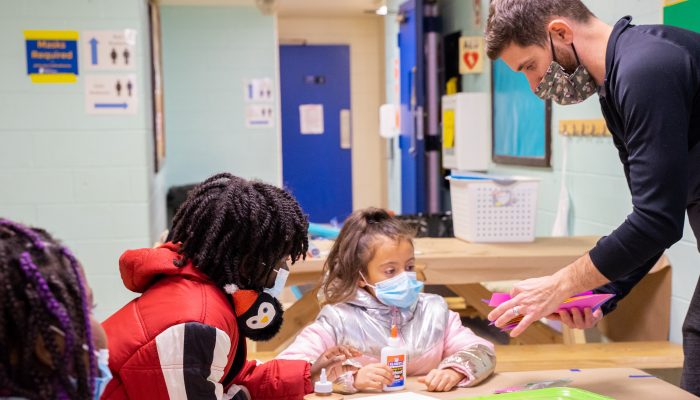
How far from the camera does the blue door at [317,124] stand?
8.90 meters

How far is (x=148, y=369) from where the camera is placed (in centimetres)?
137

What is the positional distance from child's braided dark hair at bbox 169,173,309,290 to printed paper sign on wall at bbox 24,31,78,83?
2843 mm

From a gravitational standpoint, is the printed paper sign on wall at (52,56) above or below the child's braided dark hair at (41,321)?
above

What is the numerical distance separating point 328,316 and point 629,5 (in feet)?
5.89

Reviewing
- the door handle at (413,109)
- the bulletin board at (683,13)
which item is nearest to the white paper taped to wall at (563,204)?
the bulletin board at (683,13)

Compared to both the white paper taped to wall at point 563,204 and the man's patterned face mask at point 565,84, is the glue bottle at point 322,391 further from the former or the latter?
the white paper taped to wall at point 563,204

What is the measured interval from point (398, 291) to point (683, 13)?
4.52 feet

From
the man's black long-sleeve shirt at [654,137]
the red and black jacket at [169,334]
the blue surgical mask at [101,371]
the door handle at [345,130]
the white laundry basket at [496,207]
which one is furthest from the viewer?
the door handle at [345,130]

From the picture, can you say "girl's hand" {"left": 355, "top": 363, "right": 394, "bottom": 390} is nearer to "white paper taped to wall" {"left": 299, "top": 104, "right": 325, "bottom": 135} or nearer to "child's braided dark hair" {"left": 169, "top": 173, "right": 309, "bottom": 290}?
"child's braided dark hair" {"left": 169, "top": 173, "right": 309, "bottom": 290}

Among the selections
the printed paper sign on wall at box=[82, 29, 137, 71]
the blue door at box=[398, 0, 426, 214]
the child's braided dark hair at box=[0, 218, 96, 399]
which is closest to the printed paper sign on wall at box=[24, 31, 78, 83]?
the printed paper sign on wall at box=[82, 29, 137, 71]

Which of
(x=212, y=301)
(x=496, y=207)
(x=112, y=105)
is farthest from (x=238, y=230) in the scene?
(x=112, y=105)

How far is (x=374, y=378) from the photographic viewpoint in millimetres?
1792

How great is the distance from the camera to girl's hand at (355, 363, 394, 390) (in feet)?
5.88

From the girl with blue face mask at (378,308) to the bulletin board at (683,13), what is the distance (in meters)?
1.17
